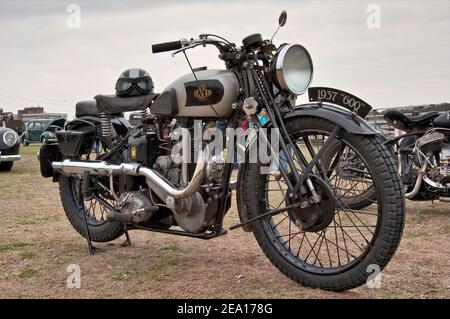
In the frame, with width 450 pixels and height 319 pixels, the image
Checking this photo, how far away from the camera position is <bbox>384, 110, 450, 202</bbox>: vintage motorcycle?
6.25 m

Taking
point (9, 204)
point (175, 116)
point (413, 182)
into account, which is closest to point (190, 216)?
point (175, 116)

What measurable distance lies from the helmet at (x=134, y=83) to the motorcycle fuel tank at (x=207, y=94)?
2.02 feet

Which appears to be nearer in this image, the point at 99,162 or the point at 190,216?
the point at 190,216

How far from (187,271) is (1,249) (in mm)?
1878

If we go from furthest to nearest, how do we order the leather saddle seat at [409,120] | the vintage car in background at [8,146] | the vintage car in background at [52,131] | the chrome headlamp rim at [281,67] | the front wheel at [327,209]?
1. the vintage car in background at [8,146]
2. the leather saddle seat at [409,120]
3. the vintage car in background at [52,131]
4. the chrome headlamp rim at [281,67]
5. the front wheel at [327,209]

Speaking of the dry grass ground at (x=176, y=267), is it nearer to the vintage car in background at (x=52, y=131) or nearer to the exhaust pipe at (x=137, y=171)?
the exhaust pipe at (x=137, y=171)

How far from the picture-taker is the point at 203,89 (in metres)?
3.65

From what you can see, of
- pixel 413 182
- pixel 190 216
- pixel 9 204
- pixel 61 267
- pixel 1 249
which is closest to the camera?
pixel 190 216

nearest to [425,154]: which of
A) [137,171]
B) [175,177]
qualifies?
[175,177]

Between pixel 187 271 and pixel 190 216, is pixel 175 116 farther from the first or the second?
pixel 187 271

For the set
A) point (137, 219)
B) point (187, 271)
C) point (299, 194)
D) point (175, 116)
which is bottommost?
point (187, 271)

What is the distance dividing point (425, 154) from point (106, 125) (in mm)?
3911

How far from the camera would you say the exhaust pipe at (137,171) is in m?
3.63

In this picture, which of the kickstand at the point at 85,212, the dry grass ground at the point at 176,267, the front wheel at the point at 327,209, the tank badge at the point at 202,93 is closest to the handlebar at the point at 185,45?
the tank badge at the point at 202,93
